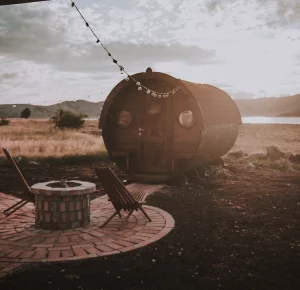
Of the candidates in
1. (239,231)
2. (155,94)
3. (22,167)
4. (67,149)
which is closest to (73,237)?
(239,231)

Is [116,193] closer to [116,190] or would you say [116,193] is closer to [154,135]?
[116,190]

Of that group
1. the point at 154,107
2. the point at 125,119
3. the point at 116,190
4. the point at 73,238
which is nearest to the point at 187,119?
the point at 154,107

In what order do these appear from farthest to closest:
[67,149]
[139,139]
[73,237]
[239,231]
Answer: [67,149] → [139,139] → [239,231] → [73,237]

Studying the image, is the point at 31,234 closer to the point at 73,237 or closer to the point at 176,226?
the point at 73,237

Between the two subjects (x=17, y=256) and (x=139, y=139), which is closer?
(x=17, y=256)

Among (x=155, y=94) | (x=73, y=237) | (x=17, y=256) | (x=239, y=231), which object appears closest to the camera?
(x=17, y=256)

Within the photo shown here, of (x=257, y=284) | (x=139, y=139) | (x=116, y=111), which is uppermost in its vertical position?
(x=116, y=111)

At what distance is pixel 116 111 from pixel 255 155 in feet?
24.3

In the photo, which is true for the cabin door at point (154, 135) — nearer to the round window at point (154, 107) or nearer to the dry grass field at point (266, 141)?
the round window at point (154, 107)

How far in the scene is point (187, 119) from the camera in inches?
364

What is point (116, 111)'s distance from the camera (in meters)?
10.0

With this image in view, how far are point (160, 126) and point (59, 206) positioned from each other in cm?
464

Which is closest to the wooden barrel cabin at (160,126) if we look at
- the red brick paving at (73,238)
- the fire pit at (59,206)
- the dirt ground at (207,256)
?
the dirt ground at (207,256)

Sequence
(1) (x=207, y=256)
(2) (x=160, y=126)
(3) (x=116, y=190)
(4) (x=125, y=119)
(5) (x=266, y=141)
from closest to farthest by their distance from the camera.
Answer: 1. (1) (x=207, y=256)
2. (3) (x=116, y=190)
3. (2) (x=160, y=126)
4. (4) (x=125, y=119)
5. (5) (x=266, y=141)
